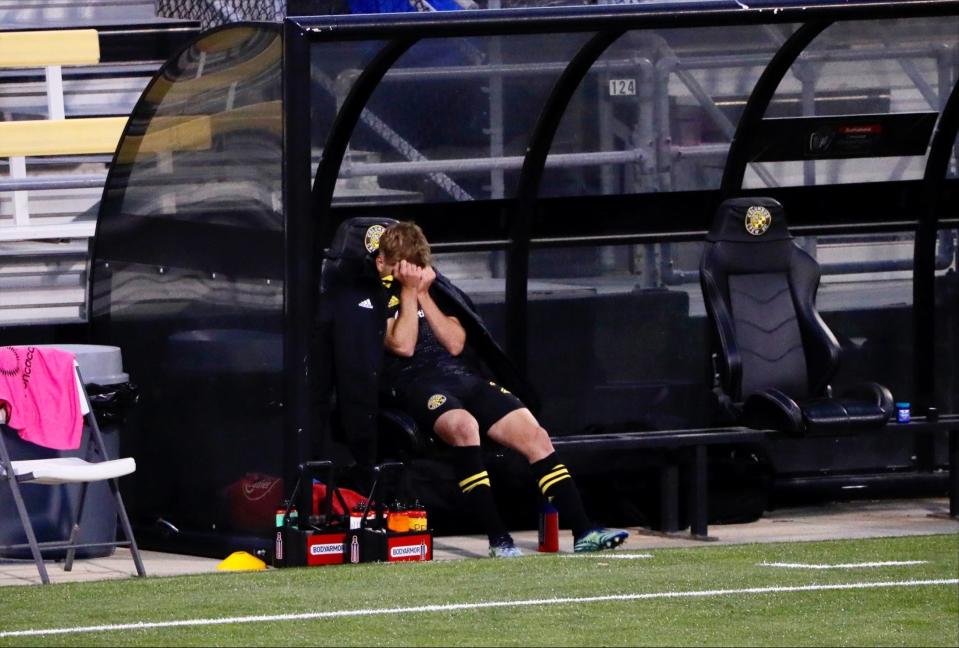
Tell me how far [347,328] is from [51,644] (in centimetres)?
259

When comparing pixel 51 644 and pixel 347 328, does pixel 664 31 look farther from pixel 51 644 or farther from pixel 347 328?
pixel 51 644

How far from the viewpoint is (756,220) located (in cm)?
940

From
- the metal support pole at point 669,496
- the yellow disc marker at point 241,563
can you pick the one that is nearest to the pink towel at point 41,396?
the yellow disc marker at point 241,563

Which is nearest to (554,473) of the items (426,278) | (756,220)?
(426,278)

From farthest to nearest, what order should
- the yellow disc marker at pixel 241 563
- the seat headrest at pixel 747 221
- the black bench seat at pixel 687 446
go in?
the seat headrest at pixel 747 221, the black bench seat at pixel 687 446, the yellow disc marker at pixel 241 563

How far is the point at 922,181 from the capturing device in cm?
997

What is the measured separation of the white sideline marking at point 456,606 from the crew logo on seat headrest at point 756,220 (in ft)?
8.31

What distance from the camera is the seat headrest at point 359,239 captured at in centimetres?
859

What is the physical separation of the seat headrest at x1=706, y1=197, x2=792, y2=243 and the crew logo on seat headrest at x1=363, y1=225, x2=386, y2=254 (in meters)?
1.68

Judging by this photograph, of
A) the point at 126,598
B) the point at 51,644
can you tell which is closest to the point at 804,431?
the point at 126,598

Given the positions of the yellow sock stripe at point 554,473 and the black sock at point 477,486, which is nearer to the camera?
the black sock at point 477,486

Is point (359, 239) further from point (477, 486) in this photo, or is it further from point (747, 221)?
point (747, 221)

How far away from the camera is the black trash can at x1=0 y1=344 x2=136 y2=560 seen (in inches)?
343

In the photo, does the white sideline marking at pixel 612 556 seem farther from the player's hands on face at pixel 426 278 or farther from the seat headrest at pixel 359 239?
the seat headrest at pixel 359 239
